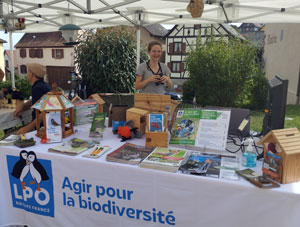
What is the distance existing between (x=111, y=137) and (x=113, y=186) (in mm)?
549

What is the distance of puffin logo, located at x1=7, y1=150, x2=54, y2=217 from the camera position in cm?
171

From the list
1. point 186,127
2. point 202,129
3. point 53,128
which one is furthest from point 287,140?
point 53,128

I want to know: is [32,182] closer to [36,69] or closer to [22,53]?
[36,69]

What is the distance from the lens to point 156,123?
1.80m

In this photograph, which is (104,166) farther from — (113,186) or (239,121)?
(239,121)

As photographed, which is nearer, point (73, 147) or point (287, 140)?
point (287, 140)

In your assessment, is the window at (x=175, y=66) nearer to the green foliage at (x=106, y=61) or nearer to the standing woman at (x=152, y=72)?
the green foliage at (x=106, y=61)

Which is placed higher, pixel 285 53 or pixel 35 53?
pixel 35 53

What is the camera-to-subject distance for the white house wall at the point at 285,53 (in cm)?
947

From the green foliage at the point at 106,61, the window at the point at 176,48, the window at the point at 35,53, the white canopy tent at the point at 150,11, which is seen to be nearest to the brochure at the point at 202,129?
the white canopy tent at the point at 150,11

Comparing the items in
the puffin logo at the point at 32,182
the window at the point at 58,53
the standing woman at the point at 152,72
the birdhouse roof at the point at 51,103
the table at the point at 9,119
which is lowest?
the puffin logo at the point at 32,182

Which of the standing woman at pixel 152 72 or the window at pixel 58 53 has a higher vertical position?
the window at pixel 58 53

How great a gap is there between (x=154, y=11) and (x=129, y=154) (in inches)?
143

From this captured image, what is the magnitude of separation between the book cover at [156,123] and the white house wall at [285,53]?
9.03 metres
